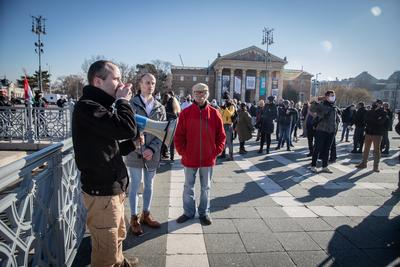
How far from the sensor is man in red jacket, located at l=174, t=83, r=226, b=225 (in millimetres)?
3924

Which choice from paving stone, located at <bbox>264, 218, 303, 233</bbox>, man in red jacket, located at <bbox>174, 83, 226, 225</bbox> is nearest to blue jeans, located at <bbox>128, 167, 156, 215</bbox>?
man in red jacket, located at <bbox>174, 83, 226, 225</bbox>

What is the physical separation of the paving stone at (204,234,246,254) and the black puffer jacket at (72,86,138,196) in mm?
1710

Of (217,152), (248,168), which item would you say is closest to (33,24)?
(248,168)

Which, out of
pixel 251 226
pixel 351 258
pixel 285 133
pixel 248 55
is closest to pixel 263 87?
pixel 248 55

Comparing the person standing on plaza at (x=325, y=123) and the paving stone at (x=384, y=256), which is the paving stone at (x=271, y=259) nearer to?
the paving stone at (x=384, y=256)

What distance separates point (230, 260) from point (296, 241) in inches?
42.2

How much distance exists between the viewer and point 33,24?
2747 cm

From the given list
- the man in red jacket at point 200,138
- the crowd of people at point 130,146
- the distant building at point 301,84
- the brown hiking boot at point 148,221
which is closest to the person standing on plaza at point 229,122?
the crowd of people at point 130,146

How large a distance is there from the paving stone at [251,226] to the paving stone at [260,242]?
0.39 ft

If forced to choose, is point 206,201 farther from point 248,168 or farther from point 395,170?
point 395,170

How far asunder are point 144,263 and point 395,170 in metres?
8.49

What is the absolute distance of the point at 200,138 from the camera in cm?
393

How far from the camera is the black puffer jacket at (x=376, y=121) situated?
25.1 feet

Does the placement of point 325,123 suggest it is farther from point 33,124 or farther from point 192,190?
point 33,124
